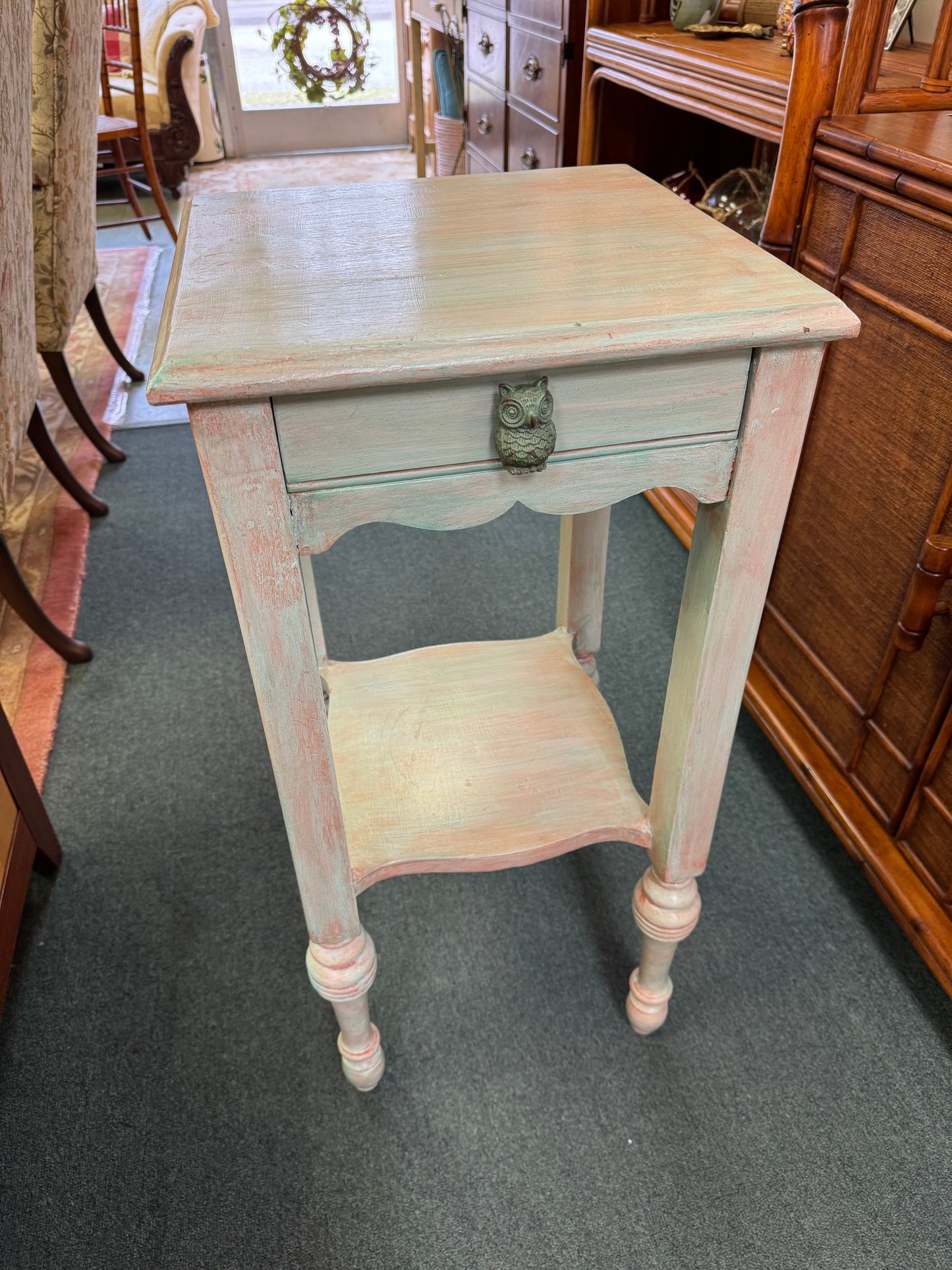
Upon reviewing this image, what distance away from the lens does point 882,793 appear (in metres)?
1.16

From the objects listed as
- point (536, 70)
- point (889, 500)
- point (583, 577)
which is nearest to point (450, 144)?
point (536, 70)


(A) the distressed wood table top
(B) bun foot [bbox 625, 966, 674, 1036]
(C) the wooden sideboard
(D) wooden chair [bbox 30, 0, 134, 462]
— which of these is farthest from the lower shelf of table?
(D) wooden chair [bbox 30, 0, 134, 462]

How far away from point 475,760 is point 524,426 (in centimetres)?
50

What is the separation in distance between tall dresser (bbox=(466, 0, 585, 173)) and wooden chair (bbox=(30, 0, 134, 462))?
933 mm

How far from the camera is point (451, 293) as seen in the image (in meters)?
0.65

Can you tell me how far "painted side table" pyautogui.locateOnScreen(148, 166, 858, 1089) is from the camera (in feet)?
1.95

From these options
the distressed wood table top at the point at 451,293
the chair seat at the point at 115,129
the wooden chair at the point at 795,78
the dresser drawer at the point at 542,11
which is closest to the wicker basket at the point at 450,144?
the dresser drawer at the point at 542,11

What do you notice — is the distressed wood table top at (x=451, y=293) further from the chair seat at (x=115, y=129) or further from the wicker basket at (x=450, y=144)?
the chair seat at (x=115, y=129)

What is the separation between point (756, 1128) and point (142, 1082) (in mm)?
707

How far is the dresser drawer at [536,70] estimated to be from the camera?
1.89 m

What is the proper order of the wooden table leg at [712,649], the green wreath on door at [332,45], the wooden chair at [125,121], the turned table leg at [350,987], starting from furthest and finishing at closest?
the green wreath on door at [332,45], the wooden chair at [125,121], the turned table leg at [350,987], the wooden table leg at [712,649]

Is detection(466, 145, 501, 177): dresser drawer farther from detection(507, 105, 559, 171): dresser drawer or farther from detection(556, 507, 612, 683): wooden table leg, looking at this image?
detection(556, 507, 612, 683): wooden table leg

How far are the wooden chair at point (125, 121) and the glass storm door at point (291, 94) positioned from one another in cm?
103

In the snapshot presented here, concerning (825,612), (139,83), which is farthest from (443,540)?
(139,83)
